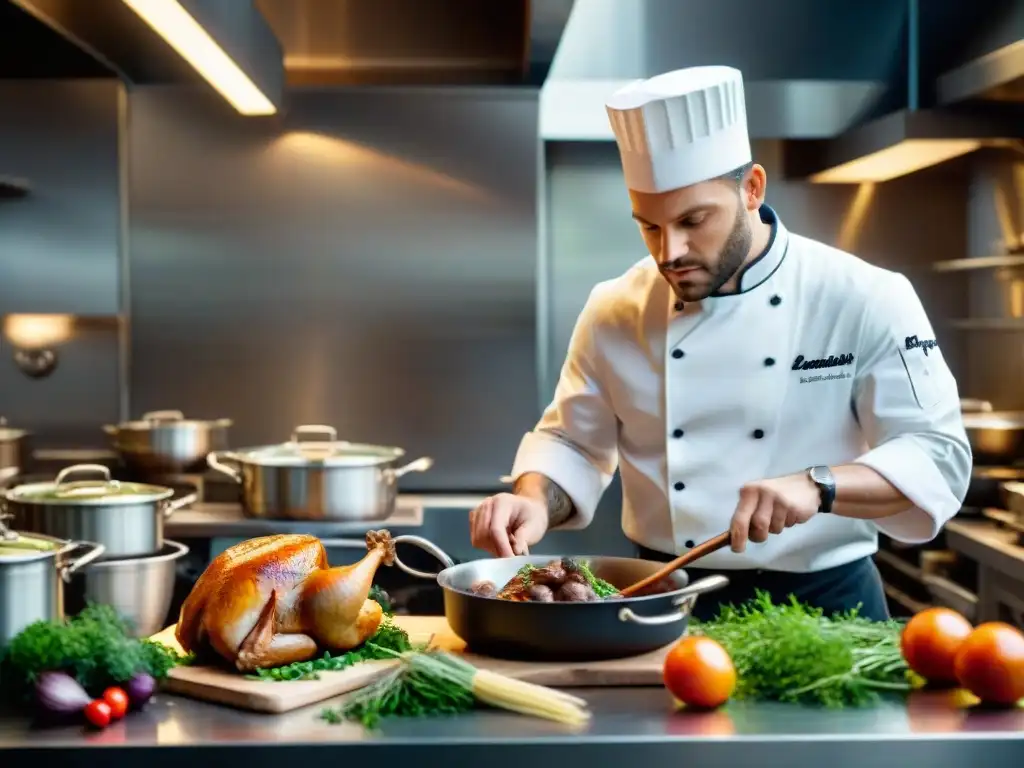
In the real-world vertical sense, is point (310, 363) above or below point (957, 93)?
below

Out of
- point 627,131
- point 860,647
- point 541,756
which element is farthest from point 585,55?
point 541,756

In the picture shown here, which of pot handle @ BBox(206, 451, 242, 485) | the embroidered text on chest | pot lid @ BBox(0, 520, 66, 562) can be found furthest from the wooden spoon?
pot handle @ BBox(206, 451, 242, 485)

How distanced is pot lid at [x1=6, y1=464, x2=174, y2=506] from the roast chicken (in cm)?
95

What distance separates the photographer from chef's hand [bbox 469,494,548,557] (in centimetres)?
194

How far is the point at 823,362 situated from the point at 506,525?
684 mm

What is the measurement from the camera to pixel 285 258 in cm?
417

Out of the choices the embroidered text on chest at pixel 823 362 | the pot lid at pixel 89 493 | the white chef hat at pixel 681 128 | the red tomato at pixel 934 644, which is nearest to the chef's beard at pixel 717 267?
the white chef hat at pixel 681 128

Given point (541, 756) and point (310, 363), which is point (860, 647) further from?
point (310, 363)

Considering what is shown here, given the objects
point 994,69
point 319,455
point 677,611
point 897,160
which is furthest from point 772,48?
point 677,611

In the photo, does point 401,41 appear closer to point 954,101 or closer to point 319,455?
point 319,455

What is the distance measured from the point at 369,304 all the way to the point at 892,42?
202 centimetres

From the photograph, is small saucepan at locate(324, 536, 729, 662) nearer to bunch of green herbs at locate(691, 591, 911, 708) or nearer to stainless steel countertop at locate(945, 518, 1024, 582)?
bunch of green herbs at locate(691, 591, 911, 708)

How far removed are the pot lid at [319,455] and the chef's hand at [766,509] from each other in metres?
1.79

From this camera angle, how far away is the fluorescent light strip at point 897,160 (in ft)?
11.2
